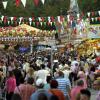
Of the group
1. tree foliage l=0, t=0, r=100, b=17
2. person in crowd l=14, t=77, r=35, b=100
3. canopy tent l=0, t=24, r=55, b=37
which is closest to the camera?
person in crowd l=14, t=77, r=35, b=100

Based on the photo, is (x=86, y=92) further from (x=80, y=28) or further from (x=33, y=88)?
(x=80, y=28)

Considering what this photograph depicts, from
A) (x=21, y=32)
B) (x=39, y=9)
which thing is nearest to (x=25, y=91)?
Result: (x=21, y=32)

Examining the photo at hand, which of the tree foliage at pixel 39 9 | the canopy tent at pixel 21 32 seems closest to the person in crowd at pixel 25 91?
the canopy tent at pixel 21 32

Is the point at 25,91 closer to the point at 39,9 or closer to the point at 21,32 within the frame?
the point at 21,32

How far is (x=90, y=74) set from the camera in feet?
72.0

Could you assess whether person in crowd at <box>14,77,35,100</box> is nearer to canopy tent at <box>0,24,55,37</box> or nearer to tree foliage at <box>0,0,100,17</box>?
canopy tent at <box>0,24,55,37</box>

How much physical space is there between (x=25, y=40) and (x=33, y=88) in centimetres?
3425

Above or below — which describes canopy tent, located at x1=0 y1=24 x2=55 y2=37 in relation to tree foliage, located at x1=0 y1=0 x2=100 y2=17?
below

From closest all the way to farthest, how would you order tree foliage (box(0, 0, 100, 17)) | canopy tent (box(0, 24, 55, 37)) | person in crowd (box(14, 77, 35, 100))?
person in crowd (box(14, 77, 35, 100)) → canopy tent (box(0, 24, 55, 37)) → tree foliage (box(0, 0, 100, 17))

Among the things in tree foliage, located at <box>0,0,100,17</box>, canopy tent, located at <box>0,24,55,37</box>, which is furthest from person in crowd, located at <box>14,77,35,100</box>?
tree foliage, located at <box>0,0,100,17</box>

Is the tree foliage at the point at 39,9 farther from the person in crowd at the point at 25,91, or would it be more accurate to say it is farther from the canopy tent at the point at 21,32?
the person in crowd at the point at 25,91

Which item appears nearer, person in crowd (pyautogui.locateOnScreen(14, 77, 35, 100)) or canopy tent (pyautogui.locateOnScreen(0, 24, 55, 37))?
person in crowd (pyautogui.locateOnScreen(14, 77, 35, 100))

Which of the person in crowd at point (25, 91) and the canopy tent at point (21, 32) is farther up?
the canopy tent at point (21, 32)

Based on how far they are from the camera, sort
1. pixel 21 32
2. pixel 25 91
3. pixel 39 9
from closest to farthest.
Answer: pixel 25 91
pixel 21 32
pixel 39 9
